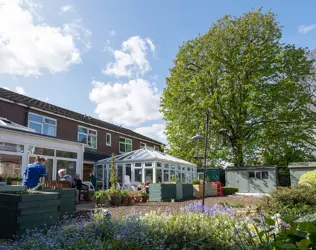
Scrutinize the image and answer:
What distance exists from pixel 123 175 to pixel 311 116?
14.6 metres

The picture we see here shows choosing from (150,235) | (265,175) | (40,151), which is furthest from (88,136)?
(150,235)

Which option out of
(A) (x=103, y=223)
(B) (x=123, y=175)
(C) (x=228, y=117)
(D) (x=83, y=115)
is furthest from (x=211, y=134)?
(A) (x=103, y=223)

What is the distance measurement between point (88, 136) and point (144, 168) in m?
7.28

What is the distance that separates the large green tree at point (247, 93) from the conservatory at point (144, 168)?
317cm

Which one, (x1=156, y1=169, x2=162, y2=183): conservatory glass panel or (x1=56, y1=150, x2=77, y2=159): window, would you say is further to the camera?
(x1=156, y1=169, x2=162, y2=183): conservatory glass panel

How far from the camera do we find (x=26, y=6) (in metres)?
8.59

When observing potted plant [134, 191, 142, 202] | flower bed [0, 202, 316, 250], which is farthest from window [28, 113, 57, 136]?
flower bed [0, 202, 316, 250]

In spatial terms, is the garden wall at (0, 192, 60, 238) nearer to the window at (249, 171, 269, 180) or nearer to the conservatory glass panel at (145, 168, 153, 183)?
the conservatory glass panel at (145, 168, 153, 183)

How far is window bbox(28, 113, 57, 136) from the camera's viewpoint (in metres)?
18.2

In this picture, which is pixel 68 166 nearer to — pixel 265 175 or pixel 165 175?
pixel 165 175

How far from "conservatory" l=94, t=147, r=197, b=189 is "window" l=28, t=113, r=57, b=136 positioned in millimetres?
4345

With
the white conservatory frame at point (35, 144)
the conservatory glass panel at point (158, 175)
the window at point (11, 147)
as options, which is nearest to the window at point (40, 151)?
the white conservatory frame at point (35, 144)

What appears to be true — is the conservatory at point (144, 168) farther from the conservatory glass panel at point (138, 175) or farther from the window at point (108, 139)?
the window at point (108, 139)

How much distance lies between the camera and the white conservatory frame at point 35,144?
12148 mm
